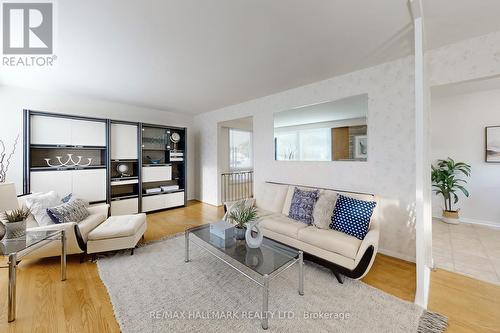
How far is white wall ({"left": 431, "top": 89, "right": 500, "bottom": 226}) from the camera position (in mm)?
3713

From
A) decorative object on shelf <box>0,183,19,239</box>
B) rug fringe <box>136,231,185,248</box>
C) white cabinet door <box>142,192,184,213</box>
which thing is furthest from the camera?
white cabinet door <box>142,192,184,213</box>

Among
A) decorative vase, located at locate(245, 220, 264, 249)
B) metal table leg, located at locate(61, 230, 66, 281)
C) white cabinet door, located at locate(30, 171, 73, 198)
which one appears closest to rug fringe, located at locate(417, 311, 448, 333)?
decorative vase, located at locate(245, 220, 264, 249)

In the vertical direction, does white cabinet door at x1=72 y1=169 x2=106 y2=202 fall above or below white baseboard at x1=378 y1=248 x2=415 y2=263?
above

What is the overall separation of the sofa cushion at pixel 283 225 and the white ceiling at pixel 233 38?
7.07 ft

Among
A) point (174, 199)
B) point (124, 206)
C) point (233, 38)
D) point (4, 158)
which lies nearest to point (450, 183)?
point (233, 38)

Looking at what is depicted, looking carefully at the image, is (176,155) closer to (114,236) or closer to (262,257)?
(114,236)

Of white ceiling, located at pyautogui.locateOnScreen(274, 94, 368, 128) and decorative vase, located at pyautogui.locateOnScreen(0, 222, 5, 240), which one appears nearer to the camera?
decorative vase, located at pyautogui.locateOnScreen(0, 222, 5, 240)

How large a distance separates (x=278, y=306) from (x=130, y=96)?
4437 mm

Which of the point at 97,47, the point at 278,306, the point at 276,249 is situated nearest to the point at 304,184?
the point at 276,249

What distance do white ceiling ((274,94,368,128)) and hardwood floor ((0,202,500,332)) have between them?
210 centimetres

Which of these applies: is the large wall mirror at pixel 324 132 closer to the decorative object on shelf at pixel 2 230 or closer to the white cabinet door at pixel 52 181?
the decorative object on shelf at pixel 2 230

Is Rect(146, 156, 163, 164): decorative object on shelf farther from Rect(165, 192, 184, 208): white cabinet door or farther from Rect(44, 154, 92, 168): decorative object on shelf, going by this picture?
Rect(44, 154, 92, 168): decorative object on shelf

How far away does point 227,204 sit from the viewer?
342cm

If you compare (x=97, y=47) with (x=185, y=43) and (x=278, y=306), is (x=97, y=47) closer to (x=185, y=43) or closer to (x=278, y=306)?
(x=185, y=43)
